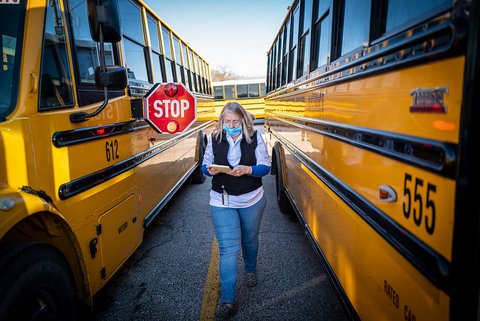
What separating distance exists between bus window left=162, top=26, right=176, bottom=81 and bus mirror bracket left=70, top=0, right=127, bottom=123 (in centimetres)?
303

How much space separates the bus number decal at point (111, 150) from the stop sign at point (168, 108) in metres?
0.80

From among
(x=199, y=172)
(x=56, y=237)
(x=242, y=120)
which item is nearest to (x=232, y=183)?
(x=242, y=120)

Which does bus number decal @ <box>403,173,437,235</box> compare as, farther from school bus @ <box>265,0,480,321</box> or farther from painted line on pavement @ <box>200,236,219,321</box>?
painted line on pavement @ <box>200,236,219,321</box>

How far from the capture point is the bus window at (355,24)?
1.83 m

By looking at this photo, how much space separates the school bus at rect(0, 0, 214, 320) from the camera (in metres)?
1.73

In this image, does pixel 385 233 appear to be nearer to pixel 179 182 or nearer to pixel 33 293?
pixel 33 293

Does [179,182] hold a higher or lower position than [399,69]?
lower

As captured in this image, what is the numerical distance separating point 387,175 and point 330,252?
1.08 meters

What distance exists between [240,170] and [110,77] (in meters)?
1.09

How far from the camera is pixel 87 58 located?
8.33ft

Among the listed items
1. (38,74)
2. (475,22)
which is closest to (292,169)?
(38,74)

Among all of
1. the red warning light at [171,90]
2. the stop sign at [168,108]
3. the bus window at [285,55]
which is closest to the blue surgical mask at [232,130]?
the stop sign at [168,108]

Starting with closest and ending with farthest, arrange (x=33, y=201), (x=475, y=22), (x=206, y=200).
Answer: (x=475, y=22), (x=33, y=201), (x=206, y=200)

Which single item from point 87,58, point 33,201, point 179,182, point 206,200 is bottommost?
point 206,200
